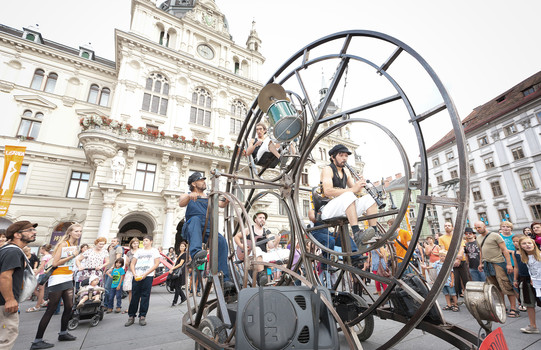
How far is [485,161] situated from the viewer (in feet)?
82.7

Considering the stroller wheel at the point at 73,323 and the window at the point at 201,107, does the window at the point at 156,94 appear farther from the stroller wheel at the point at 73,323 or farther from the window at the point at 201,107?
the stroller wheel at the point at 73,323

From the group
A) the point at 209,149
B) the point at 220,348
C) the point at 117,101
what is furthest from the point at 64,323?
the point at 117,101

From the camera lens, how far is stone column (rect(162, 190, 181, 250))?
14227 mm

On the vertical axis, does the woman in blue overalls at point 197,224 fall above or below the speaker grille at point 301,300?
above

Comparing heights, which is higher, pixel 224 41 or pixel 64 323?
pixel 224 41

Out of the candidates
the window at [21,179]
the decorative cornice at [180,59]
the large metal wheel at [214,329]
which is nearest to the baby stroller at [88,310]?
the large metal wheel at [214,329]

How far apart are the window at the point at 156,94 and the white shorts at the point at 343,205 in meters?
18.4

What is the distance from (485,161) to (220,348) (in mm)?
33285

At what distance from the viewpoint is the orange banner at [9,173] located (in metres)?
10.4

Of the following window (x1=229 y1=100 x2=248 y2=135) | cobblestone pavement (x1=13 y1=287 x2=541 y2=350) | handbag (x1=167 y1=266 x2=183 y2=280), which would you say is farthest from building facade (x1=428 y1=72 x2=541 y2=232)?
handbag (x1=167 y1=266 x2=183 y2=280)

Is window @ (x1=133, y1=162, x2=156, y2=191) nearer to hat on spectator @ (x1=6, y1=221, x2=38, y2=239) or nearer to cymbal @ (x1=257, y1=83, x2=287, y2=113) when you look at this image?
hat on spectator @ (x1=6, y1=221, x2=38, y2=239)

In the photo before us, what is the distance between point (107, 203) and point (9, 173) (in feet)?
13.2

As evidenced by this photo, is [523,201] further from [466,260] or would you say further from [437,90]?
[437,90]

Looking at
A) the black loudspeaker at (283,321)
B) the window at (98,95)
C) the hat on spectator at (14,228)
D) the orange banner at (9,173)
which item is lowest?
the black loudspeaker at (283,321)
